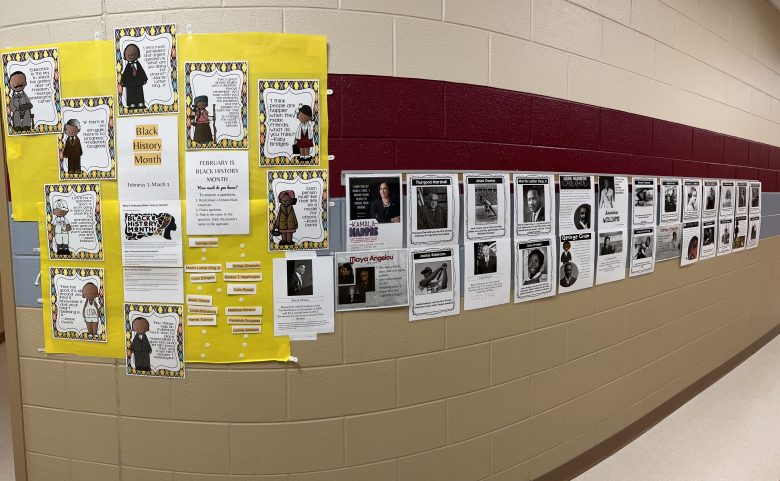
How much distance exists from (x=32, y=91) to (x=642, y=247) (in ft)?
10.4

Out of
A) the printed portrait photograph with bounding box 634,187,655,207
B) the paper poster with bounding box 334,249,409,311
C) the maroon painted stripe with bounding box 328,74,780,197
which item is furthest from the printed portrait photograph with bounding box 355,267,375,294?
the printed portrait photograph with bounding box 634,187,655,207

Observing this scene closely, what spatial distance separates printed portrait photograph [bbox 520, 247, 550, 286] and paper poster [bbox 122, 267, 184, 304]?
1.52 metres

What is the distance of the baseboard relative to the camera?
2.02m

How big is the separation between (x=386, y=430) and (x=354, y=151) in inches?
45.6

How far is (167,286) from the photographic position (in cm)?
150

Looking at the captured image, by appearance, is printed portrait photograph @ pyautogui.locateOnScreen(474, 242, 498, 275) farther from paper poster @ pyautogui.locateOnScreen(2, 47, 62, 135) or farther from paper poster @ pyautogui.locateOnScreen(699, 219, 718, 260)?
paper poster @ pyautogui.locateOnScreen(699, 219, 718, 260)

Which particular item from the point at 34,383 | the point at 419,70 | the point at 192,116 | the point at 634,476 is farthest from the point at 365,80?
the point at 634,476

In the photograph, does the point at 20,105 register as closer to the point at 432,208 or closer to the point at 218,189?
the point at 218,189

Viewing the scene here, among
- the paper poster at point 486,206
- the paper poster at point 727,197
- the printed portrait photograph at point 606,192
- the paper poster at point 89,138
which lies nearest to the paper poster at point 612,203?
the printed portrait photograph at point 606,192

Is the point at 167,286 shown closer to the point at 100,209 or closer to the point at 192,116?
the point at 100,209

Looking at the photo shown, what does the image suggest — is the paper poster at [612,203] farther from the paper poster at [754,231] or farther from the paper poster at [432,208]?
the paper poster at [754,231]

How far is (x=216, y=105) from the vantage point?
A: 1.44 meters

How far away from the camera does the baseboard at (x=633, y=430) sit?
6.61ft

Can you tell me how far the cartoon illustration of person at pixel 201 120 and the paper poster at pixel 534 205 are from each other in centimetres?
133
